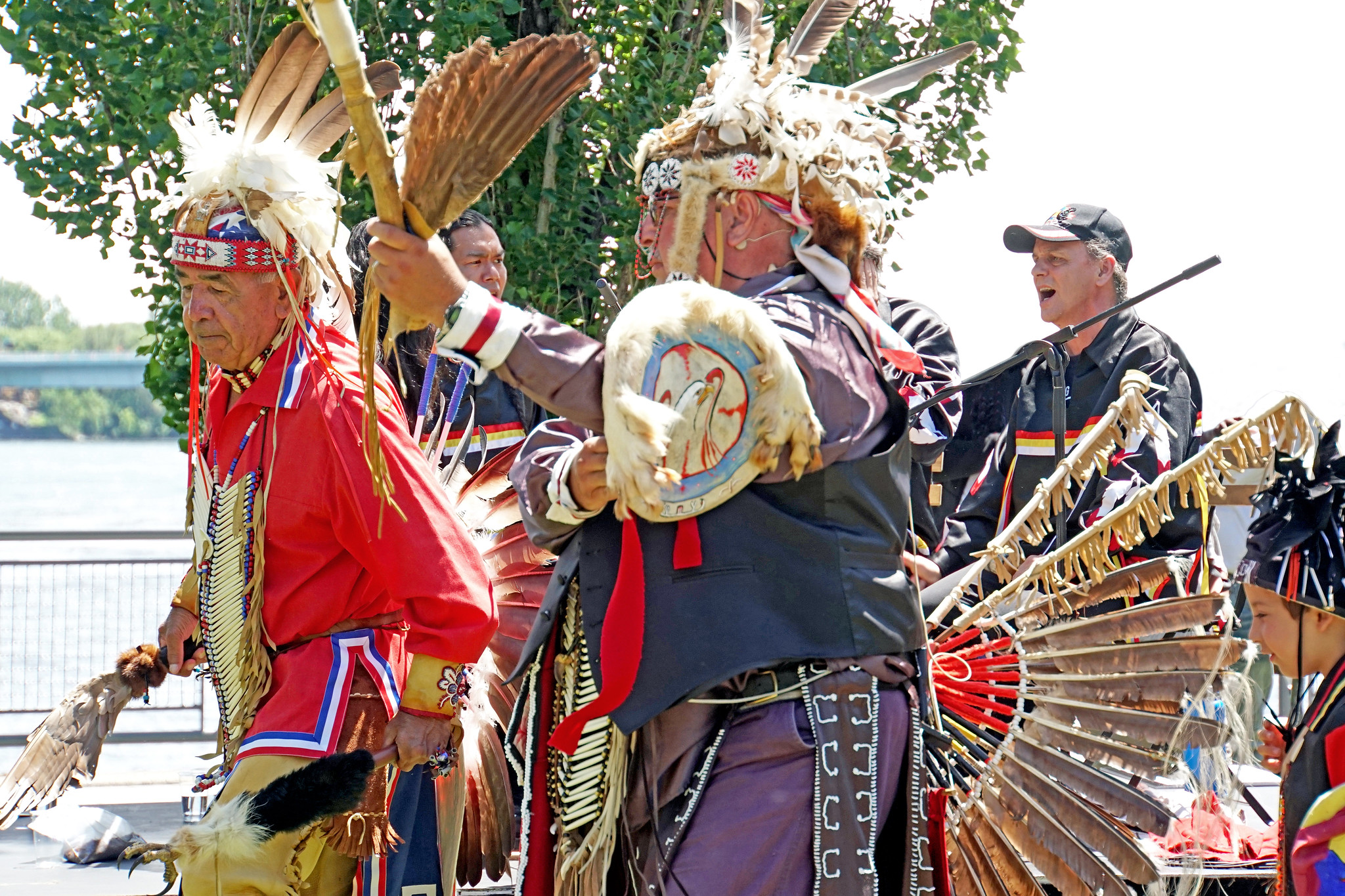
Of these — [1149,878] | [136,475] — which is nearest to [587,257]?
[1149,878]

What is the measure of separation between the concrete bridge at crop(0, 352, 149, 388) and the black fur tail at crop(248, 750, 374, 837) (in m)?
37.7

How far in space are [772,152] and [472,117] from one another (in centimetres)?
69

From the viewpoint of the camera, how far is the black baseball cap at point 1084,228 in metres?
5.21

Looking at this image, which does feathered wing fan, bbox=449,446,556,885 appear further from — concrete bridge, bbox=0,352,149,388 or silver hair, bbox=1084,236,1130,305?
concrete bridge, bbox=0,352,149,388

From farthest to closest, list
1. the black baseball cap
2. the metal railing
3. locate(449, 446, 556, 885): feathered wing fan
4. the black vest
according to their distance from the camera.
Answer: the metal railing < the black baseball cap < locate(449, 446, 556, 885): feathered wing fan < the black vest

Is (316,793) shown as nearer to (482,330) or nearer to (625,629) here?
(625,629)

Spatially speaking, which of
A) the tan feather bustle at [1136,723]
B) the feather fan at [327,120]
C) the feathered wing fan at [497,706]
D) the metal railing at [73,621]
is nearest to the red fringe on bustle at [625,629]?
the tan feather bustle at [1136,723]

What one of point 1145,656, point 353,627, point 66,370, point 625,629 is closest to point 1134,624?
point 1145,656

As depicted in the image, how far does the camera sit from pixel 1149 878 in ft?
9.73

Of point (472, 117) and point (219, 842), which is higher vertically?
point (472, 117)

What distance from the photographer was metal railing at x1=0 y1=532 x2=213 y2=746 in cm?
898

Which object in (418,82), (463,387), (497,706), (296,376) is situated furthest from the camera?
(418,82)

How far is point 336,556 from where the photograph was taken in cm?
325

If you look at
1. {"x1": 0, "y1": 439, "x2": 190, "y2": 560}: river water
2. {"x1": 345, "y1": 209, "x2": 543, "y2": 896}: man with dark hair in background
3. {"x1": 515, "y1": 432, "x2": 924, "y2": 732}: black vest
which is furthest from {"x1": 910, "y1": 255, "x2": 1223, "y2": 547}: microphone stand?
{"x1": 0, "y1": 439, "x2": 190, "y2": 560}: river water
